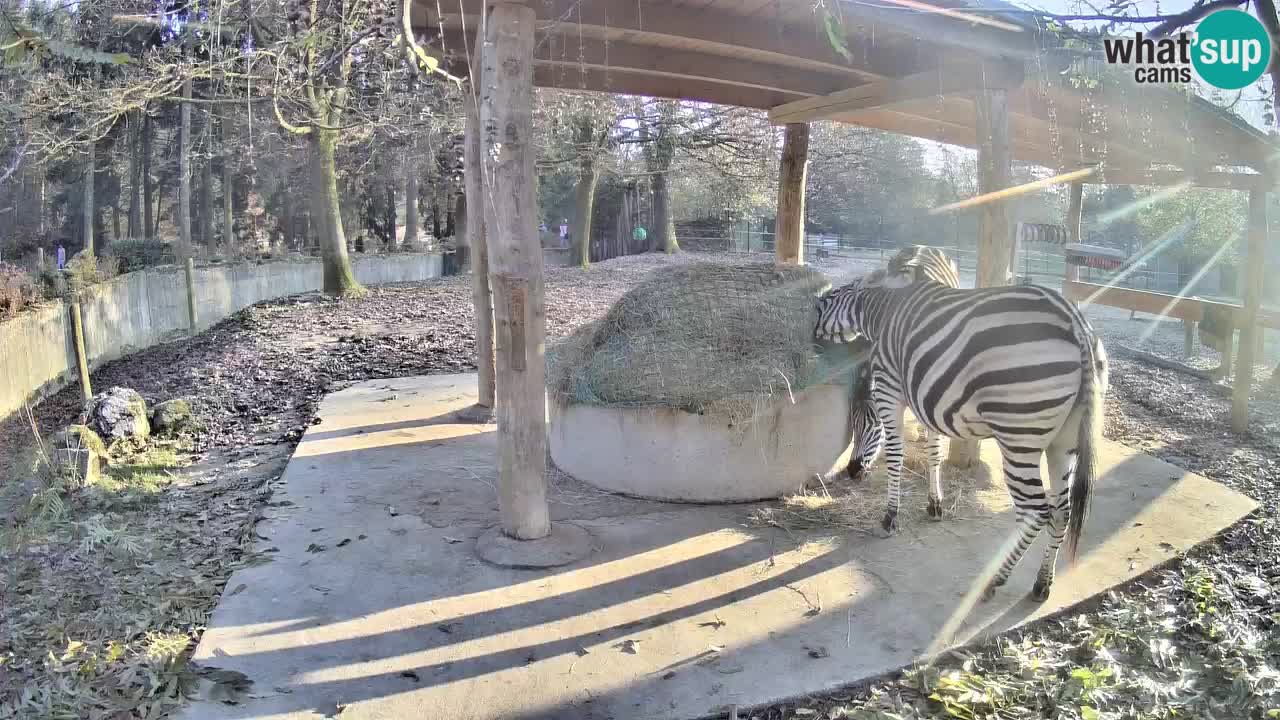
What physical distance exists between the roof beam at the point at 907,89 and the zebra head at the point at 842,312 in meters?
1.59

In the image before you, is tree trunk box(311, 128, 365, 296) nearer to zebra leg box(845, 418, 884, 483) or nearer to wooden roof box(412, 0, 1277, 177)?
wooden roof box(412, 0, 1277, 177)

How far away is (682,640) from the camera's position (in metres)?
3.76

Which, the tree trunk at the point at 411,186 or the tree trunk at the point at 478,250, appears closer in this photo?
the tree trunk at the point at 478,250

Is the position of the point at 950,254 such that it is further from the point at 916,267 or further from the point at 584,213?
the point at 916,267

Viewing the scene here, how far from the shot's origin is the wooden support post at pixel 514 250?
4.39m

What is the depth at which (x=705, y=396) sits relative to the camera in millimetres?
5488

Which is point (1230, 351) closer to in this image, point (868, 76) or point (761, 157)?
point (868, 76)

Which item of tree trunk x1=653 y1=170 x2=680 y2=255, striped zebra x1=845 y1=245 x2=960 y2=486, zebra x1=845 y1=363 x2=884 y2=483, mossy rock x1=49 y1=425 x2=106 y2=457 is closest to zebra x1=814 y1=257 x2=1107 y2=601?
striped zebra x1=845 y1=245 x2=960 y2=486

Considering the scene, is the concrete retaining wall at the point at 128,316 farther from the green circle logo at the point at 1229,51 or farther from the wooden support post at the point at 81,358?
the green circle logo at the point at 1229,51

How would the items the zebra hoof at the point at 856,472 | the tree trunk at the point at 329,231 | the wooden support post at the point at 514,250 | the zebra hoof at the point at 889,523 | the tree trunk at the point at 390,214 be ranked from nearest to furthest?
1. the wooden support post at the point at 514,250
2. the zebra hoof at the point at 889,523
3. the zebra hoof at the point at 856,472
4. the tree trunk at the point at 329,231
5. the tree trunk at the point at 390,214

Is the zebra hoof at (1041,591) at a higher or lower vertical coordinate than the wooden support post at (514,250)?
lower

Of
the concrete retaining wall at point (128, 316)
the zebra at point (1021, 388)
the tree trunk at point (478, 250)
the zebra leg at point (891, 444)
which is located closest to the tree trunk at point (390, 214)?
the concrete retaining wall at point (128, 316)

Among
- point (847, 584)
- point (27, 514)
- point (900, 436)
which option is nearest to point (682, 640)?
point (847, 584)

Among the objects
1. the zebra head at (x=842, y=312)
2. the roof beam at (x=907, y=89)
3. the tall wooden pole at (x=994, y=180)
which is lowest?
the zebra head at (x=842, y=312)
